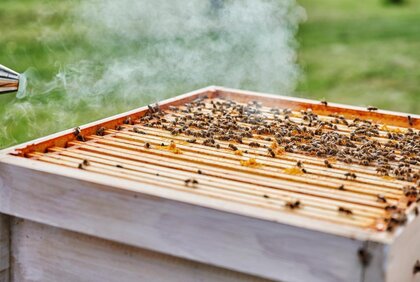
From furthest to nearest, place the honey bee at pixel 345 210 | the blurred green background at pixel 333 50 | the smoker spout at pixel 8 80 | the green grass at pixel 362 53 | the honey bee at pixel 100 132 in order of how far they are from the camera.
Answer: the green grass at pixel 362 53 < the blurred green background at pixel 333 50 < the honey bee at pixel 100 132 < the smoker spout at pixel 8 80 < the honey bee at pixel 345 210

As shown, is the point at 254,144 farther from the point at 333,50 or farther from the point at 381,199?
the point at 333,50

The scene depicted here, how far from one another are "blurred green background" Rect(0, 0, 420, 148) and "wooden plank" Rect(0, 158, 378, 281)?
4.77m

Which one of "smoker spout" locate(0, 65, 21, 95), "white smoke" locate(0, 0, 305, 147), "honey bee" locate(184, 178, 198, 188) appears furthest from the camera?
"white smoke" locate(0, 0, 305, 147)

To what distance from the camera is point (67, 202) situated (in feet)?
9.48

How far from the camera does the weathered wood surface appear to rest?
10.2 feet

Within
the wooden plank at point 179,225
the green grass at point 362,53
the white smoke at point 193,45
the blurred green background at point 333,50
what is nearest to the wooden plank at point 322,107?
the white smoke at point 193,45

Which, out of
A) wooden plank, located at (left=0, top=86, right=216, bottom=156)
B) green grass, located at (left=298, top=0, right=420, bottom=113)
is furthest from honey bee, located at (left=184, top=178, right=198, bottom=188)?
green grass, located at (left=298, top=0, right=420, bottom=113)

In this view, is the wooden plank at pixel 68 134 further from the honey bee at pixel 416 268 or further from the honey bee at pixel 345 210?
the honey bee at pixel 416 268

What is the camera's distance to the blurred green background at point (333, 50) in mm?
9805

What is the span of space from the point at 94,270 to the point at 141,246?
0.36 meters

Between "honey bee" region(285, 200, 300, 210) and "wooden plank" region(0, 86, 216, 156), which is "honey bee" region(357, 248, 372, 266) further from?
"wooden plank" region(0, 86, 216, 156)

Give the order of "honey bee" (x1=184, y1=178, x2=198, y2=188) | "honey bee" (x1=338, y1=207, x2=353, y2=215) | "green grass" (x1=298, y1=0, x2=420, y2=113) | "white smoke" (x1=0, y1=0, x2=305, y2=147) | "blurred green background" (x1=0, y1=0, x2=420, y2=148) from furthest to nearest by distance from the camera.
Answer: "green grass" (x1=298, y1=0, x2=420, y2=113), "blurred green background" (x1=0, y1=0, x2=420, y2=148), "white smoke" (x1=0, y1=0, x2=305, y2=147), "honey bee" (x1=184, y1=178, x2=198, y2=188), "honey bee" (x1=338, y1=207, x2=353, y2=215)

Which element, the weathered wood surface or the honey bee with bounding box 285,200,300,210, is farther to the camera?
the weathered wood surface

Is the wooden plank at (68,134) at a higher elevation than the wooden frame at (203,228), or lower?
higher
